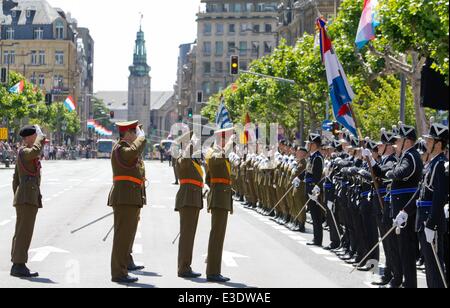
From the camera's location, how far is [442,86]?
11609 millimetres

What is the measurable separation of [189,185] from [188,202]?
9.1 inches

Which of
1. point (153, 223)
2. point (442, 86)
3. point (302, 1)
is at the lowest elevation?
point (153, 223)

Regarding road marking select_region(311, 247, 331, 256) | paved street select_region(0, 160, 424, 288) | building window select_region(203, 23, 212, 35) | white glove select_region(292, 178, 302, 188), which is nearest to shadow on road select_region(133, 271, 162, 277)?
paved street select_region(0, 160, 424, 288)

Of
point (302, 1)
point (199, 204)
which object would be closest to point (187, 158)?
point (199, 204)

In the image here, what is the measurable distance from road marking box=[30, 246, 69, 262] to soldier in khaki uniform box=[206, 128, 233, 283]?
2.95m

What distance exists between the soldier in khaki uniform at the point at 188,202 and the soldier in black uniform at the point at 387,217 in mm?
2288

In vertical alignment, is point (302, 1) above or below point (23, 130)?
above

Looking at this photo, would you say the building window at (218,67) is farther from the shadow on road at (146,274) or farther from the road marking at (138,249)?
the shadow on road at (146,274)

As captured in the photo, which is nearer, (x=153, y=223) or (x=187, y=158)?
(x=187, y=158)

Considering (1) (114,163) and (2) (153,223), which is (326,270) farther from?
(2) (153,223)

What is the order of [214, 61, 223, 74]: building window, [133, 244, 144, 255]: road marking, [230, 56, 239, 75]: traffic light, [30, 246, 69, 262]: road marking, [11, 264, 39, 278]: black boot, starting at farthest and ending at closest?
[214, 61, 223, 74]: building window → [230, 56, 239, 75]: traffic light → [133, 244, 144, 255]: road marking → [30, 246, 69, 262]: road marking → [11, 264, 39, 278]: black boot

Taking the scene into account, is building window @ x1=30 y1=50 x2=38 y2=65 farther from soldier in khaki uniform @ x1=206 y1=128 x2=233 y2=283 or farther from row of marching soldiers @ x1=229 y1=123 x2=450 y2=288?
soldier in khaki uniform @ x1=206 y1=128 x2=233 y2=283

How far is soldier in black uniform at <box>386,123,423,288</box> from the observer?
1225 centimetres
